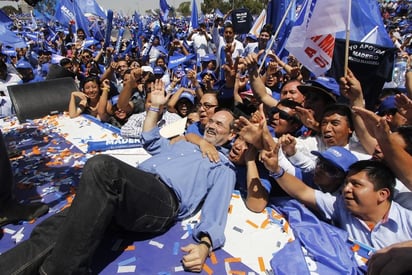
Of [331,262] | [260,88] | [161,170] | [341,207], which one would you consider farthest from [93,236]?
[260,88]

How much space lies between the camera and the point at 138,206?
2.21 meters

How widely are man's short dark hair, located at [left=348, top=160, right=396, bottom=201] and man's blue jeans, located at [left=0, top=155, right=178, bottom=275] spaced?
1491 millimetres

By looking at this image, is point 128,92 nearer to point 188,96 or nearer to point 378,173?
point 188,96

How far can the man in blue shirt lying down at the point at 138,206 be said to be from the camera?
6.34ft

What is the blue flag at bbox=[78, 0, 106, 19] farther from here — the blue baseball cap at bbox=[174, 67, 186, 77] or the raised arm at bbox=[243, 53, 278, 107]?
the raised arm at bbox=[243, 53, 278, 107]

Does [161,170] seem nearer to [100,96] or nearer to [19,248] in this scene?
[19,248]

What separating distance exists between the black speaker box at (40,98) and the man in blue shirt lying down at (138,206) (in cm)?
367

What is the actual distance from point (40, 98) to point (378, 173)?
19.1 ft

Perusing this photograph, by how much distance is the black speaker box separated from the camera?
5.63 m

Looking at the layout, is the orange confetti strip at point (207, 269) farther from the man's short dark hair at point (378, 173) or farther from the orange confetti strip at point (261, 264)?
the man's short dark hair at point (378, 173)

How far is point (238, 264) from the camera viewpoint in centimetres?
223

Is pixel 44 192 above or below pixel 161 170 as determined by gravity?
below

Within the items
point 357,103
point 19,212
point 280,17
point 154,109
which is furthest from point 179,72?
point 19,212

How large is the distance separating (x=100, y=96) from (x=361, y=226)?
4.56m
